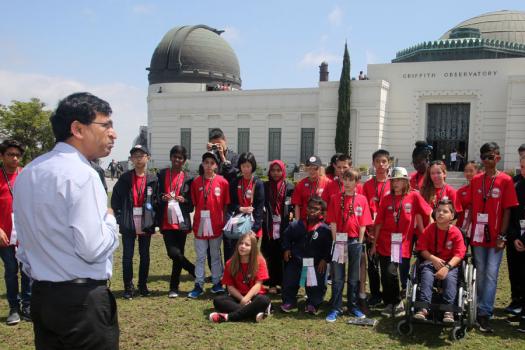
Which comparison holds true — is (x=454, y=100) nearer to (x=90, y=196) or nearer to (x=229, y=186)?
(x=229, y=186)

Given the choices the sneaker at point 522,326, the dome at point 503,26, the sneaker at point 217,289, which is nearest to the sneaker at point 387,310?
the sneaker at point 522,326

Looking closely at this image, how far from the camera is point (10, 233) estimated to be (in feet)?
18.9

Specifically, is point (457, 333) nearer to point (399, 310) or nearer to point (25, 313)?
point (399, 310)

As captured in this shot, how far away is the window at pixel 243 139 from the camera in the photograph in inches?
1353

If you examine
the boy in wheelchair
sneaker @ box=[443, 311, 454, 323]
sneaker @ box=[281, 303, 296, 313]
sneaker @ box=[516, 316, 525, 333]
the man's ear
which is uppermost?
the man's ear

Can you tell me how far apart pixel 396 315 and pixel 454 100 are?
25.4 m

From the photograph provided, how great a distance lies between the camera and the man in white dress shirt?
2438 millimetres

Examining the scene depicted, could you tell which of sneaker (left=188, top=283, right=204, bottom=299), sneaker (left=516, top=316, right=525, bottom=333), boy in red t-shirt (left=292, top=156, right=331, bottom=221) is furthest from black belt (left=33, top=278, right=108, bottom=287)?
sneaker (left=516, top=316, right=525, bottom=333)

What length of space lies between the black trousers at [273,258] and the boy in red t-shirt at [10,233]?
3152 millimetres

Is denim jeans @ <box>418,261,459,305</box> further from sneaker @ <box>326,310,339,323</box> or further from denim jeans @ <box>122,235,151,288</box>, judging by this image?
denim jeans @ <box>122,235,151,288</box>

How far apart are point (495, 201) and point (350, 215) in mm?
1671

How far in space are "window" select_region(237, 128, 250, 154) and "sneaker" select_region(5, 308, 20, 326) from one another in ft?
95.0

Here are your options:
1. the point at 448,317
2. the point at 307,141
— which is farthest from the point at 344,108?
the point at 448,317

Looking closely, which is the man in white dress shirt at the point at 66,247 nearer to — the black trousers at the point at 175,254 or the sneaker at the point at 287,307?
the sneaker at the point at 287,307
